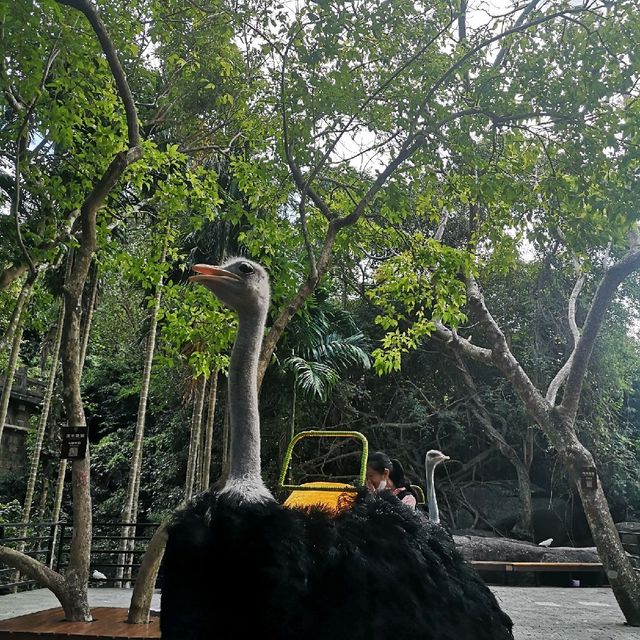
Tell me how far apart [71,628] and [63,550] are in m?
5.31

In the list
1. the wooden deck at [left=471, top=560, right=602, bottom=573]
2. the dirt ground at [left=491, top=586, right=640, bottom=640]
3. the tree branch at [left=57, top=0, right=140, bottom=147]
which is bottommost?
the dirt ground at [left=491, top=586, right=640, bottom=640]

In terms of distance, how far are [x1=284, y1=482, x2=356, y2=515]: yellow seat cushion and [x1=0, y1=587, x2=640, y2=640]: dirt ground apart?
357 cm

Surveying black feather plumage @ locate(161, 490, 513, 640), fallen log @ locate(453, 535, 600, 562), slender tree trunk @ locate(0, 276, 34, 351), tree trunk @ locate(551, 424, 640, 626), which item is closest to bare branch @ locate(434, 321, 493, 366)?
tree trunk @ locate(551, 424, 640, 626)

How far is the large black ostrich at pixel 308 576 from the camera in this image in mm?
1912

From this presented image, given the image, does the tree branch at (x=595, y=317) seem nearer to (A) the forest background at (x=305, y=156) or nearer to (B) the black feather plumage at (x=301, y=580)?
(A) the forest background at (x=305, y=156)

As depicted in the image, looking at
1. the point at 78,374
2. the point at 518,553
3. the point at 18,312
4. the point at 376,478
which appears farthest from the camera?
the point at 518,553

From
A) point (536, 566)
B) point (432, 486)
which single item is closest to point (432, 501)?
point (432, 486)

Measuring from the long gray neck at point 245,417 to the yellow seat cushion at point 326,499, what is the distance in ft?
0.59

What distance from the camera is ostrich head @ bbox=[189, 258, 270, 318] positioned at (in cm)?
279

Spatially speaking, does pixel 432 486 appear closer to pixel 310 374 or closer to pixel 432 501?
pixel 432 501

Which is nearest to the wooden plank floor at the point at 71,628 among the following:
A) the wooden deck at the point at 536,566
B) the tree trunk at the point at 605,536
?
the tree trunk at the point at 605,536

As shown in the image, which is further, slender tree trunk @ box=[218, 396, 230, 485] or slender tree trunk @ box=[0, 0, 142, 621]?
slender tree trunk @ box=[0, 0, 142, 621]

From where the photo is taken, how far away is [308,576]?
77.1 inches

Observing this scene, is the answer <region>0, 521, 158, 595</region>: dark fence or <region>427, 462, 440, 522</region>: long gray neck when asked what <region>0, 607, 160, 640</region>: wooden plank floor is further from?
<region>427, 462, 440, 522</region>: long gray neck
